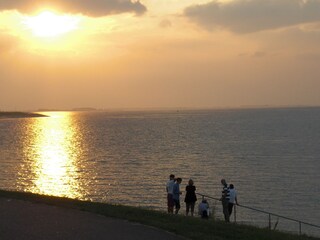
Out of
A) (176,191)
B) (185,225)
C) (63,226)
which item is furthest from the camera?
(176,191)

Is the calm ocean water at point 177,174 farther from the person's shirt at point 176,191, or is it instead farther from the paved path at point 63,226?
the paved path at point 63,226

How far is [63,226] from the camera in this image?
14.4m

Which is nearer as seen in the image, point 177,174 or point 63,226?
point 63,226

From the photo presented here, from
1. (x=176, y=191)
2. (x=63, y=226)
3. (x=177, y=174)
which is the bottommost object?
(x=177, y=174)

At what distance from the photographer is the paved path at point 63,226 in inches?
527

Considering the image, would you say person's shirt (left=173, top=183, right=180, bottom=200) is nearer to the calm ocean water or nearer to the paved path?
the paved path

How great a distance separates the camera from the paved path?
1338cm

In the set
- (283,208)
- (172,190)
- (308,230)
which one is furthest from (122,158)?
(172,190)

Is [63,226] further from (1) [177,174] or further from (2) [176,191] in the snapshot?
(1) [177,174]

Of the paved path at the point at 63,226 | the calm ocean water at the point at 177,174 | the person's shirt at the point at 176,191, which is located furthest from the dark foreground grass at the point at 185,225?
the calm ocean water at the point at 177,174

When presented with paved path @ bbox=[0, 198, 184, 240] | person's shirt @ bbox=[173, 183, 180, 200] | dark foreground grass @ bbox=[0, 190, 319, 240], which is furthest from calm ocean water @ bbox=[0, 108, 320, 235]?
paved path @ bbox=[0, 198, 184, 240]

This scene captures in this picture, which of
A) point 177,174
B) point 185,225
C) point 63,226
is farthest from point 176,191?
point 177,174

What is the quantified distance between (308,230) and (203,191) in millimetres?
13699

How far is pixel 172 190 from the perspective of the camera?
861 inches
